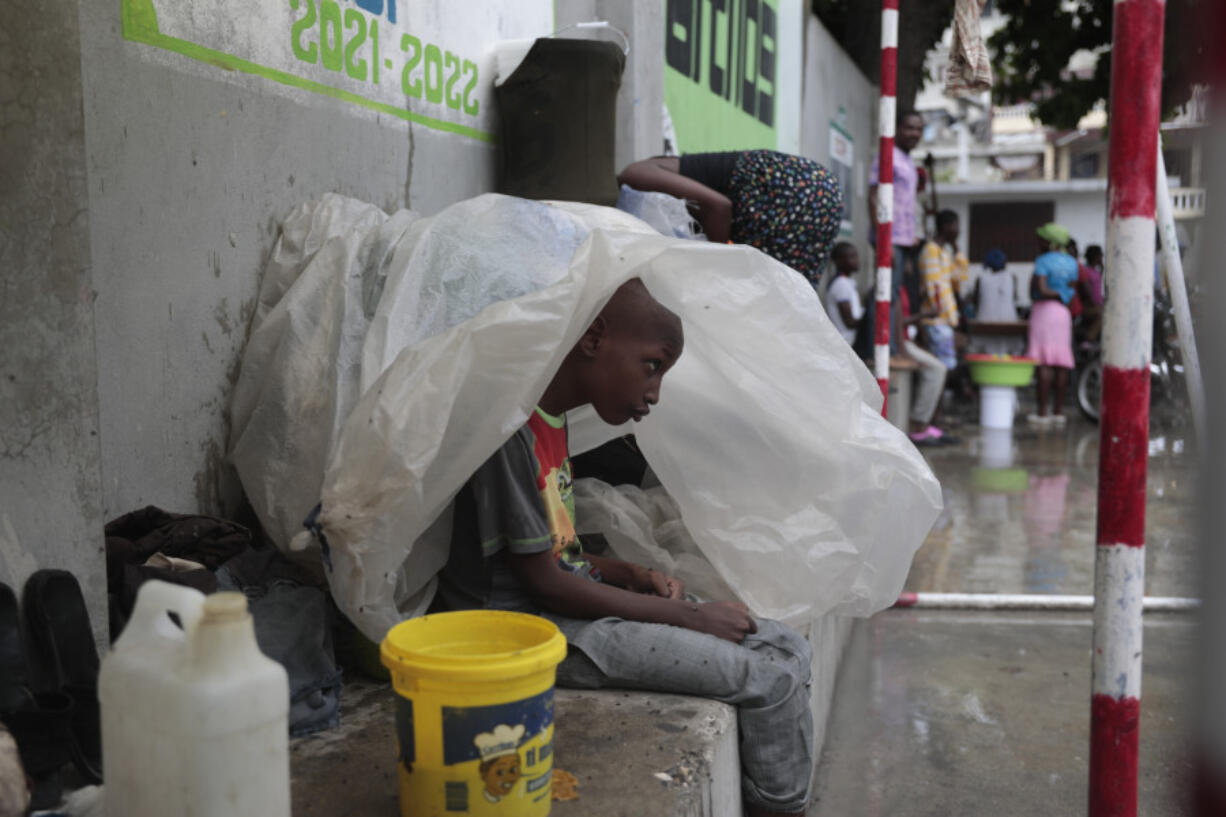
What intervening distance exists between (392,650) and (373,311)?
3.19 feet

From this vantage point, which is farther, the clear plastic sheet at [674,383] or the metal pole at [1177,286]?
the metal pole at [1177,286]

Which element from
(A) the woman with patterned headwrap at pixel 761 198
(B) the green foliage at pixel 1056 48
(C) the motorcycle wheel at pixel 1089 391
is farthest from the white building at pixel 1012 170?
(A) the woman with patterned headwrap at pixel 761 198

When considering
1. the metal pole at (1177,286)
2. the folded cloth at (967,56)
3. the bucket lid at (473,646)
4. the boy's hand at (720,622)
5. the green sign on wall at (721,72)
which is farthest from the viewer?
the green sign on wall at (721,72)

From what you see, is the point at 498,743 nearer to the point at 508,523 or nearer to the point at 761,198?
the point at 508,523

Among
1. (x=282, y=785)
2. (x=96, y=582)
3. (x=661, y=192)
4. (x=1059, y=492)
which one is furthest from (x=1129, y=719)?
(x=1059, y=492)

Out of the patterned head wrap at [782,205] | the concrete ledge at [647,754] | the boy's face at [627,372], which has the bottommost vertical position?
the concrete ledge at [647,754]

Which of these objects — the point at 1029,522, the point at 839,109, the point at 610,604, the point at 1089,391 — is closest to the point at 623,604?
the point at 610,604

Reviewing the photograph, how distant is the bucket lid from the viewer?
4.59ft

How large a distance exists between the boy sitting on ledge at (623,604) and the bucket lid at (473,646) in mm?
310

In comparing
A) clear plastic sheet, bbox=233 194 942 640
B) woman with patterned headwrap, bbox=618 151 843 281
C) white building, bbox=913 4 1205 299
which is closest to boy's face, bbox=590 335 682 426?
clear plastic sheet, bbox=233 194 942 640

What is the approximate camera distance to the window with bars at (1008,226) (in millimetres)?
20156

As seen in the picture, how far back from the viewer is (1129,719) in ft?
5.74

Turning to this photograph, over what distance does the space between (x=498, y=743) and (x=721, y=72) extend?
5342mm

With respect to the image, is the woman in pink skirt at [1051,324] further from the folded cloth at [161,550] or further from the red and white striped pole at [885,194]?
the folded cloth at [161,550]
